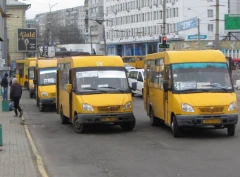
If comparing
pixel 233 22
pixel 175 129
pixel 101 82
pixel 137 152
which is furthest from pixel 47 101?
pixel 233 22

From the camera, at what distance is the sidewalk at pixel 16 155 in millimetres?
10105

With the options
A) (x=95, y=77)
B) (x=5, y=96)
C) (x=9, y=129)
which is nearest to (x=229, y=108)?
(x=95, y=77)

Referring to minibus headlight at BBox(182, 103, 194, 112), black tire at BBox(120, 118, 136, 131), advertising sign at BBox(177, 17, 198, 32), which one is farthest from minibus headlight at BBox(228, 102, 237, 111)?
advertising sign at BBox(177, 17, 198, 32)

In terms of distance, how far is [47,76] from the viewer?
91.2 ft

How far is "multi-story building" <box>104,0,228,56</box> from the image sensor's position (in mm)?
86750

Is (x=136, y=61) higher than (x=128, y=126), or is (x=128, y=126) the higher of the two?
(x=136, y=61)

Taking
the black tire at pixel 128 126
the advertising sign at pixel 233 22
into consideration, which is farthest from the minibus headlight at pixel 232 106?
the advertising sign at pixel 233 22

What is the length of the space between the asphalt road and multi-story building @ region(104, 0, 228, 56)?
61445mm

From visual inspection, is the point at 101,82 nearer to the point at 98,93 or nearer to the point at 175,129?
the point at 98,93

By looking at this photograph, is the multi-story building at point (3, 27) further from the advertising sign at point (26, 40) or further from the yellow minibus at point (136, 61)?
the yellow minibus at point (136, 61)

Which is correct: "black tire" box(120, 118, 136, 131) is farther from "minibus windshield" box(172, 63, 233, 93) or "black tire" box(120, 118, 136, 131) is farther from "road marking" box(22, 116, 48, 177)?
"road marking" box(22, 116, 48, 177)

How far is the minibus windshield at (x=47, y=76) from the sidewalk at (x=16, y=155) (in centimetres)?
834

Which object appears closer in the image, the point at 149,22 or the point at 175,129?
the point at 175,129

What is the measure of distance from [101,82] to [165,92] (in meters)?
2.05
